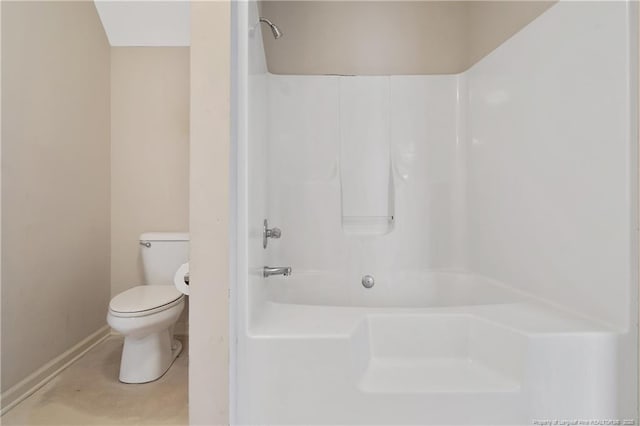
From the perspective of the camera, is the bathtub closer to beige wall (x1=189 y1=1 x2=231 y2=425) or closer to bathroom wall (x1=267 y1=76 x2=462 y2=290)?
beige wall (x1=189 y1=1 x2=231 y2=425)

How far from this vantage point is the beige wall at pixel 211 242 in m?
1.10

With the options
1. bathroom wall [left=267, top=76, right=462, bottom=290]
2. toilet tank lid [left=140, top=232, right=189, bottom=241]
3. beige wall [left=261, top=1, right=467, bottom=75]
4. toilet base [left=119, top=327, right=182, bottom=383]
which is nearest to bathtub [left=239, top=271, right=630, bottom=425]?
bathroom wall [left=267, top=76, right=462, bottom=290]

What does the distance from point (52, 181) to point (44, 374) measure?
102 cm

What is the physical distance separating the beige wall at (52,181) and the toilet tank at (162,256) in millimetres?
366

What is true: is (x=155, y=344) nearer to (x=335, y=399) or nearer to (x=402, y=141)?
(x=335, y=399)

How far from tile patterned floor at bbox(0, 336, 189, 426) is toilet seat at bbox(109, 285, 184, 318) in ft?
1.30

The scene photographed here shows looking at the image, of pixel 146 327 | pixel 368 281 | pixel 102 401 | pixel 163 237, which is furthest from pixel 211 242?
pixel 163 237

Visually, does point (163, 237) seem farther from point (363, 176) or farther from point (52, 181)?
point (363, 176)

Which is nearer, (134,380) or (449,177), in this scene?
(134,380)

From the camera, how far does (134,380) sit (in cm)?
179

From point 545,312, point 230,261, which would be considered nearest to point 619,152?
point 545,312

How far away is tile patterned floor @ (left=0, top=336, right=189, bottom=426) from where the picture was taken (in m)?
1.50

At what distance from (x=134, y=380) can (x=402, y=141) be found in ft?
6.46

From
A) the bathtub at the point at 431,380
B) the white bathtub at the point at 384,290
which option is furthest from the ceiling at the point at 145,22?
the bathtub at the point at 431,380
